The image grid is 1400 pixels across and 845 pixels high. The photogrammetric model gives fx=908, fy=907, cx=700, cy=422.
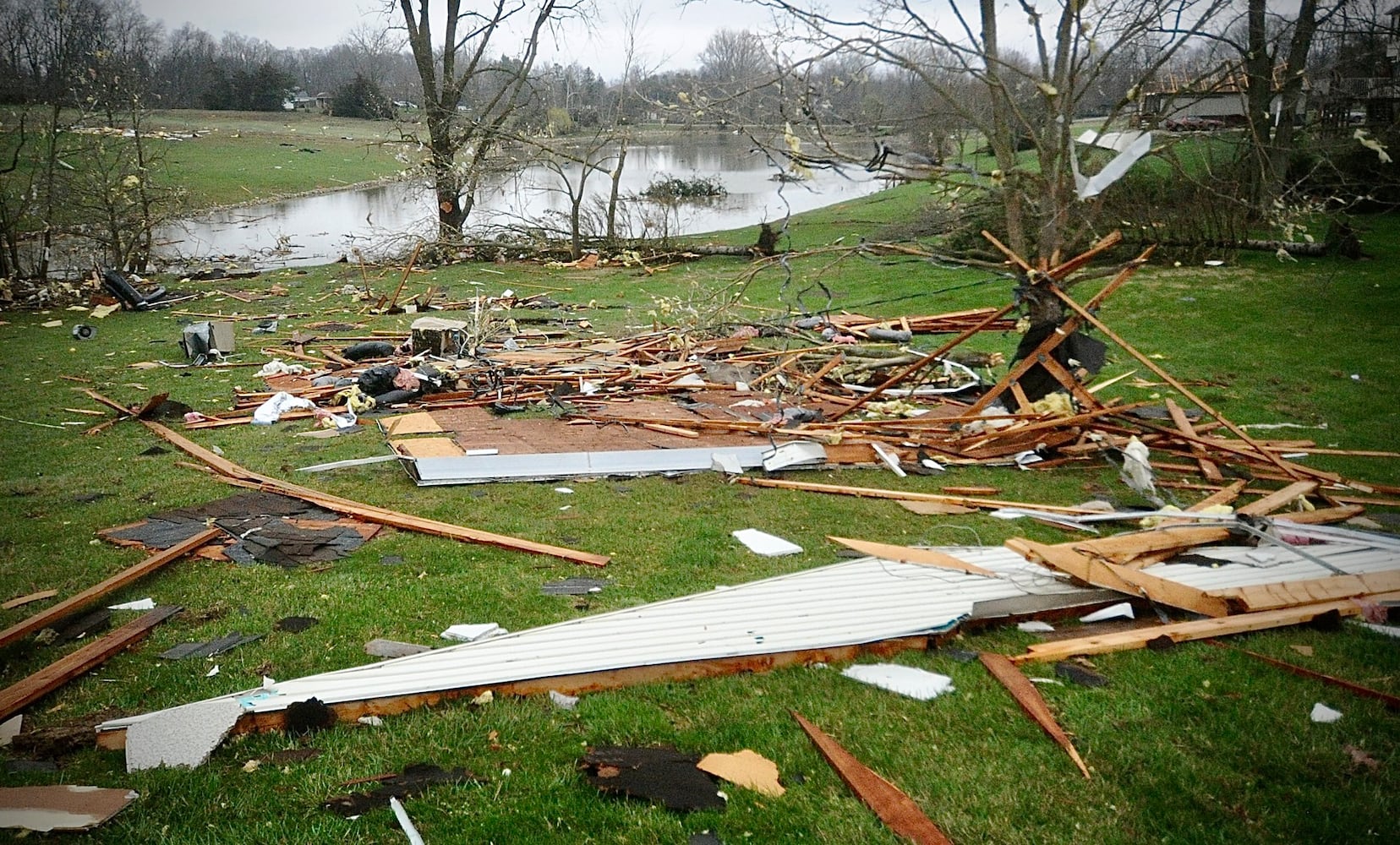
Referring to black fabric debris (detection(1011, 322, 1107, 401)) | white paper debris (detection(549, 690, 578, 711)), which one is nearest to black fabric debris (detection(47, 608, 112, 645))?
white paper debris (detection(549, 690, 578, 711))

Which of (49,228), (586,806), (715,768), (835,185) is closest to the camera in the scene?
(586,806)

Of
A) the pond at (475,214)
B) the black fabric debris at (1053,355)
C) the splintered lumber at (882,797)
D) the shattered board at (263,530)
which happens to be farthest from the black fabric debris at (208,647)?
the pond at (475,214)

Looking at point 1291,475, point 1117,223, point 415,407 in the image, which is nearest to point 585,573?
point 415,407

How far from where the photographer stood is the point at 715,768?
3314 mm

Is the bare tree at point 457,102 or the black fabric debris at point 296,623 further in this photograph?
the bare tree at point 457,102

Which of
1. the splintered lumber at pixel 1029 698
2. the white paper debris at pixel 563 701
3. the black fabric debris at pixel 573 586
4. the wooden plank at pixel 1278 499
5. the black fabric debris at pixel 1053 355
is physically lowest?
the black fabric debris at pixel 573 586

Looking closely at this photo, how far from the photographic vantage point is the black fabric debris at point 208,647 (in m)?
4.20

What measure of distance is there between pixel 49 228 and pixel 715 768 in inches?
749

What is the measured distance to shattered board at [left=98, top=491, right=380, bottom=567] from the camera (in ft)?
18.0

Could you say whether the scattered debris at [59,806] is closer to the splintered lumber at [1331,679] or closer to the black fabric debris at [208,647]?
the black fabric debris at [208,647]

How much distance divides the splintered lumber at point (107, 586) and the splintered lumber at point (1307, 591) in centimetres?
564

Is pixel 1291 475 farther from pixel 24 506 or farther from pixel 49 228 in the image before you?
pixel 49 228

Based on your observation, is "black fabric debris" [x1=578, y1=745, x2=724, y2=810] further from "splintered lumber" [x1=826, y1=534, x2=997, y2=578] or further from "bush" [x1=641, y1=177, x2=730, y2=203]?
"bush" [x1=641, y1=177, x2=730, y2=203]

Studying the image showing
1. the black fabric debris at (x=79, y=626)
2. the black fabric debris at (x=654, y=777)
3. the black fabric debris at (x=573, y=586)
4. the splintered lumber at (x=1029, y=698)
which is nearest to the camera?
the black fabric debris at (x=654, y=777)
